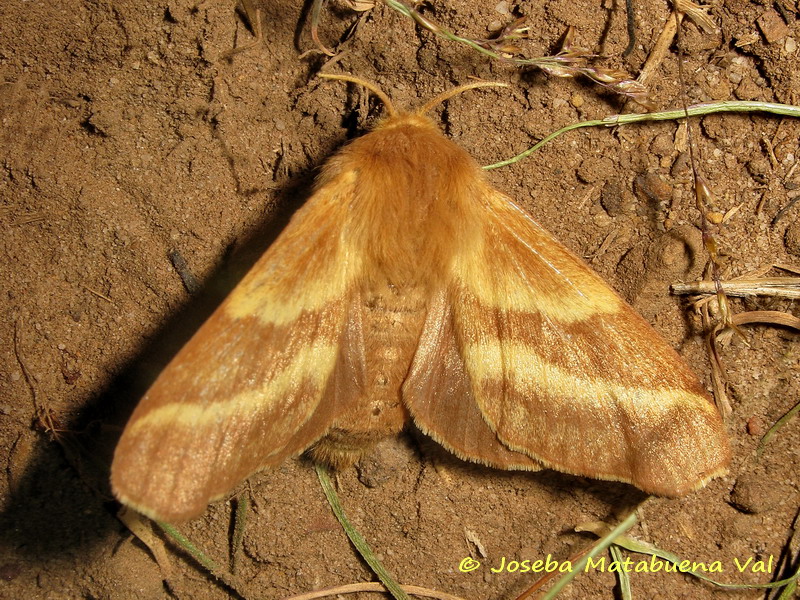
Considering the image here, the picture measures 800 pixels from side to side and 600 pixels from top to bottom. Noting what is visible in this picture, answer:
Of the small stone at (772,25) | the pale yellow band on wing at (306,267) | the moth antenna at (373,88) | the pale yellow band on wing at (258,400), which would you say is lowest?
the pale yellow band on wing at (258,400)

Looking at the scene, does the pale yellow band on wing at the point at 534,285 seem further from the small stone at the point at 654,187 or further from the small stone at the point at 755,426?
the small stone at the point at 755,426

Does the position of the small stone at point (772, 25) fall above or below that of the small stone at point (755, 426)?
above

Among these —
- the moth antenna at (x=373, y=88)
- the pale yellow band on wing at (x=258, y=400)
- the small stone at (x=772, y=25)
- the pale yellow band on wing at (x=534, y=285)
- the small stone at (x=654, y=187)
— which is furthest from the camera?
the small stone at (x=654, y=187)

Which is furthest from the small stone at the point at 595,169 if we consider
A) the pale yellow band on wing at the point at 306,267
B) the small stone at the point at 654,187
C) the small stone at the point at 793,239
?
the pale yellow band on wing at the point at 306,267

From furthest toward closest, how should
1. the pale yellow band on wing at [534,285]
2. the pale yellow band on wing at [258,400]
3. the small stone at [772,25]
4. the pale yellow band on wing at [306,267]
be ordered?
the small stone at [772,25]
the pale yellow band on wing at [534,285]
the pale yellow band on wing at [306,267]
the pale yellow band on wing at [258,400]

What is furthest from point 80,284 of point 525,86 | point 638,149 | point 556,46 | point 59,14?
point 638,149

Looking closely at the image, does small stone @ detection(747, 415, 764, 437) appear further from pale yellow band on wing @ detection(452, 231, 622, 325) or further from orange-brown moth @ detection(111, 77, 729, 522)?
pale yellow band on wing @ detection(452, 231, 622, 325)

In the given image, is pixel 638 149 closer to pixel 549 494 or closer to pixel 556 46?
pixel 556 46

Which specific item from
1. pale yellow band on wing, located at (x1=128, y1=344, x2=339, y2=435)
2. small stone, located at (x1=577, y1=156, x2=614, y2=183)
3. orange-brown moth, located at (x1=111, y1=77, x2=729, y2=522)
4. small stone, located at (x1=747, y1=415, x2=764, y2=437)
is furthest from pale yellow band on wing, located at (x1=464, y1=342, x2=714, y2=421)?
small stone, located at (x1=577, y1=156, x2=614, y2=183)
